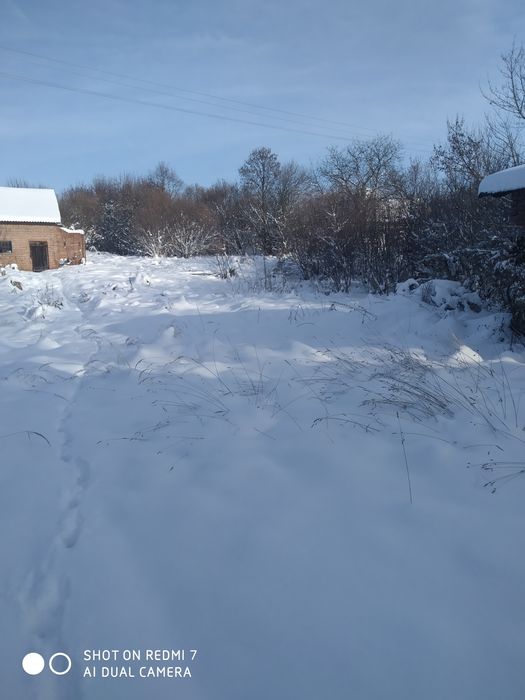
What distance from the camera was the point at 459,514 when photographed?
2.23 metres

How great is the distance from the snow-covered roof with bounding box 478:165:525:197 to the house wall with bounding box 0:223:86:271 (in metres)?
24.3

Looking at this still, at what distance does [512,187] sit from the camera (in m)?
5.48

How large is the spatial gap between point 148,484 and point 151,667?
1.17 metres

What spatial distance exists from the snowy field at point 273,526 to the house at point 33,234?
2295 centimetres

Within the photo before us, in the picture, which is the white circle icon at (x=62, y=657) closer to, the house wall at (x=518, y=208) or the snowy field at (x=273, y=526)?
the snowy field at (x=273, y=526)

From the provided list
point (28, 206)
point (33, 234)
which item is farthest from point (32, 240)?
point (28, 206)

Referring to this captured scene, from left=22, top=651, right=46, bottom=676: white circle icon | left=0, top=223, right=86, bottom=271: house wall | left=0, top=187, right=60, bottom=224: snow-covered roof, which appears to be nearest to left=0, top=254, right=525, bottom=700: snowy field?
left=22, top=651, right=46, bottom=676: white circle icon

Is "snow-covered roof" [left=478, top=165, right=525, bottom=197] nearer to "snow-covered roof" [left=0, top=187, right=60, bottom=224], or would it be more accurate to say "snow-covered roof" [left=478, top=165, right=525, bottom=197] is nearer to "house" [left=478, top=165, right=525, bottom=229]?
"house" [left=478, top=165, right=525, bottom=229]

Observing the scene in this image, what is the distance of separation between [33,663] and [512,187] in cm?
625

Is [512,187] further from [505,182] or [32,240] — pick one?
[32,240]

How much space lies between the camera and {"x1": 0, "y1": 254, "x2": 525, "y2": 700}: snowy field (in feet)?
5.23

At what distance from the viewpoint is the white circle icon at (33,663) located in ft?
5.37

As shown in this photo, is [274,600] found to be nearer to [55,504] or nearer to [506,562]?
[506,562]

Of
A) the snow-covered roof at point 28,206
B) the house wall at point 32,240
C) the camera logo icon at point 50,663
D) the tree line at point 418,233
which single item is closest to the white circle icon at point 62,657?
the camera logo icon at point 50,663
